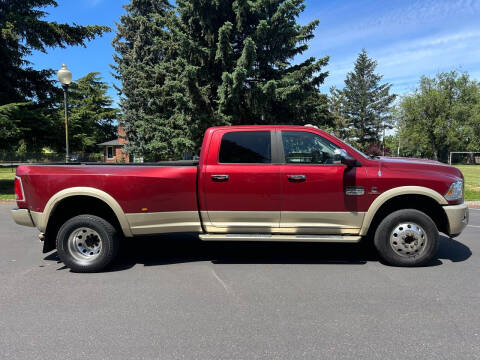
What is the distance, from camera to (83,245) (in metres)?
4.43

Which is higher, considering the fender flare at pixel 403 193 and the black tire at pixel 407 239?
the fender flare at pixel 403 193

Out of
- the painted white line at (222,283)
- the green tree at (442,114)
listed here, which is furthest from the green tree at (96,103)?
the green tree at (442,114)

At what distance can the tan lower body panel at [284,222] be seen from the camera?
4414 millimetres

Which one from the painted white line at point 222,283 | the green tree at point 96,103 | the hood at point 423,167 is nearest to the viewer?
the painted white line at point 222,283

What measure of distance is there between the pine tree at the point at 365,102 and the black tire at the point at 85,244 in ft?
179

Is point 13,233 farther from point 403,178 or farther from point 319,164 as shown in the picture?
point 403,178

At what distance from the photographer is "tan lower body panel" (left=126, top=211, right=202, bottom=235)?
173 inches

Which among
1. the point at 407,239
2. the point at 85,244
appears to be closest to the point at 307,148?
the point at 407,239

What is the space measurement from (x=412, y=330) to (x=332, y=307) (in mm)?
738

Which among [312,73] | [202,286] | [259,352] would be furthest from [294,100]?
[259,352]

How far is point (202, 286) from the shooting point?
12.7 feet

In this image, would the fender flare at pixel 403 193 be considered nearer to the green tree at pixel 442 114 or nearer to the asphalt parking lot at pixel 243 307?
the asphalt parking lot at pixel 243 307

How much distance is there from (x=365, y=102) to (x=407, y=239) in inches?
2244

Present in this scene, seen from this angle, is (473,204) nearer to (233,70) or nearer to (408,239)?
(408,239)
